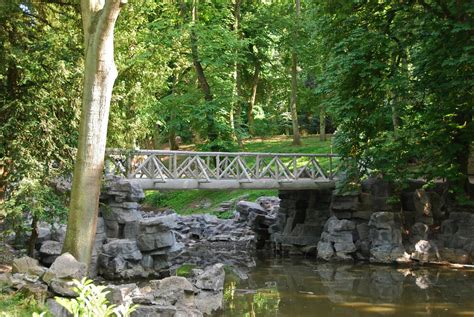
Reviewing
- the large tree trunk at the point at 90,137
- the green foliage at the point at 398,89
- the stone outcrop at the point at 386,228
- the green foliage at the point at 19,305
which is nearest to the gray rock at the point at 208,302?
the large tree trunk at the point at 90,137

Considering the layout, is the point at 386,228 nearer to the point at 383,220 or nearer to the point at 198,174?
the point at 383,220

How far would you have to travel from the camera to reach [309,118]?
112ft

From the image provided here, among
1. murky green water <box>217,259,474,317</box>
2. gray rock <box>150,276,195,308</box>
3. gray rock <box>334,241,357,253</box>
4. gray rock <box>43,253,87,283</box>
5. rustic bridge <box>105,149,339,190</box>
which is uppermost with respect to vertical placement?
rustic bridge <box>105,149,339,190</box>

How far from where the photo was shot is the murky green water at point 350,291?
994 centimetres

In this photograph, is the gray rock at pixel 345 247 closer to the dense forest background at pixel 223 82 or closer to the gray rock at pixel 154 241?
the dense forest background at pixel 223 82

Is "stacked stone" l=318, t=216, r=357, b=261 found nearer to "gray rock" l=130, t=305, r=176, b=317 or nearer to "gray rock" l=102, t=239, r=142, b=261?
"gray rock" l=102, t=239, r=142, b=261

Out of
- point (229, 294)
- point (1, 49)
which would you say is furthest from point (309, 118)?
point (1, 49)

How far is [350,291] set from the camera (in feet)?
38.9

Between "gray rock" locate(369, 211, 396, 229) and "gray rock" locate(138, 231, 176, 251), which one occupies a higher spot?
"gray rock" locate(369, 211, 396, 229)

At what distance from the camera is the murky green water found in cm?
994

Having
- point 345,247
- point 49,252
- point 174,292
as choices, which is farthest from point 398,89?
point 49,252

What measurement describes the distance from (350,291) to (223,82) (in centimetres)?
1269

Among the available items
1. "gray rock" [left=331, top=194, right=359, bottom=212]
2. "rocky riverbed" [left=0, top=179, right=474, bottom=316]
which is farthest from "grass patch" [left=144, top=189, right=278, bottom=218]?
"gray rock" [left=331, top=194, right=359, bottom=212]

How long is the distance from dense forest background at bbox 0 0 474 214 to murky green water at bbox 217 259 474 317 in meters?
2.77
